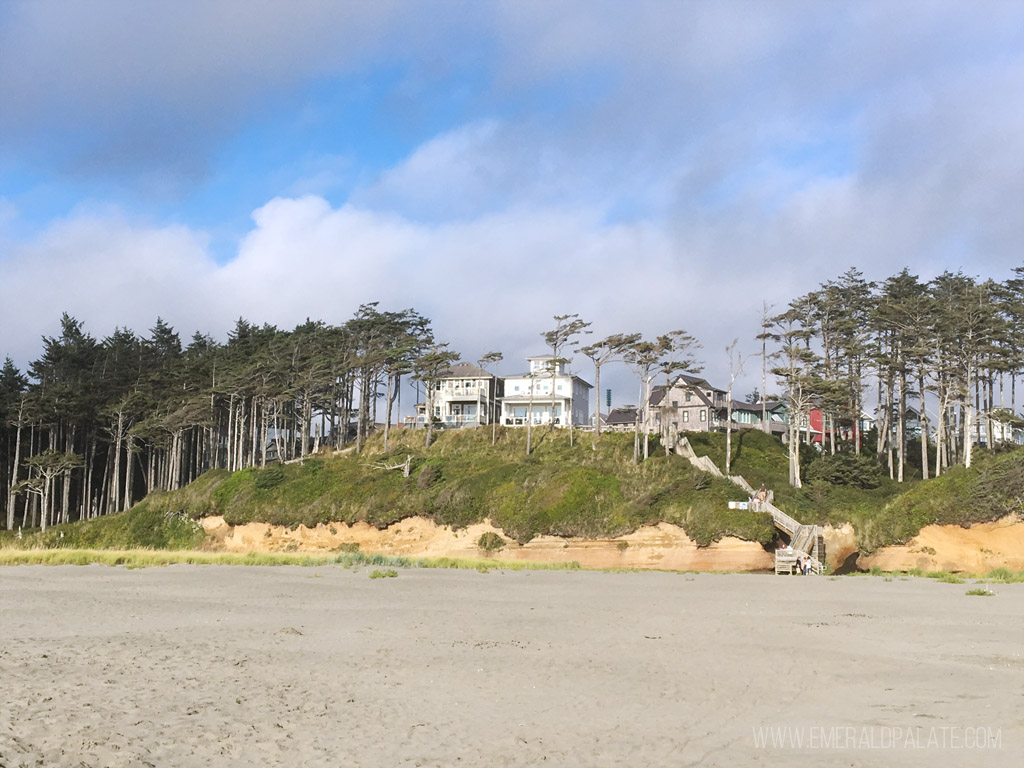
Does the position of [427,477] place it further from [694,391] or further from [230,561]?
[694,391]

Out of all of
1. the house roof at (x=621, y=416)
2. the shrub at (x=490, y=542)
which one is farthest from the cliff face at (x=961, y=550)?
the house roof at (x=621, y=416)

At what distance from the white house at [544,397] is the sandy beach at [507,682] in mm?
52713

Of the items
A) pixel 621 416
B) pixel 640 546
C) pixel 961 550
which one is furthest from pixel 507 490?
pixel 621 416

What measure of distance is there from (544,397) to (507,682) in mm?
63704

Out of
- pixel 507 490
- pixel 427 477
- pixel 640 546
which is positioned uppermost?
pixel 427 477

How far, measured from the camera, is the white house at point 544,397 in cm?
7344

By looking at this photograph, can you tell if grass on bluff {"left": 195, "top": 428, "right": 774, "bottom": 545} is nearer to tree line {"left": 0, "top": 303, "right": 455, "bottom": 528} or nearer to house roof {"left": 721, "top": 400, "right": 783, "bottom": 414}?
tree line {"left": 0, "top": 303, "right": 455, "bottom": 528}

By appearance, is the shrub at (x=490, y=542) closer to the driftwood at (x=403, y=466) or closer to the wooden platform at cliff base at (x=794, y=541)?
the driftwood at (x=403, y=466)

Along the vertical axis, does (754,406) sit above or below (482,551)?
above

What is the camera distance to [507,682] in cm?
1127

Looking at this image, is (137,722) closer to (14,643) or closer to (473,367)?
(14,643)

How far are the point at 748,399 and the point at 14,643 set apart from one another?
3358 inches

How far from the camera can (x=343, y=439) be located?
237ft

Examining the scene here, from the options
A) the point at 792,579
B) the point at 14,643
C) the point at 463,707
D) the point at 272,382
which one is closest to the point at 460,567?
the point at 792,579
